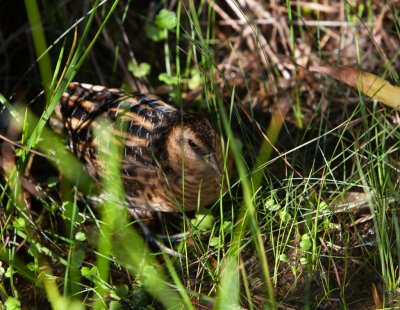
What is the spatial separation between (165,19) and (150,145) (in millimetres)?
808

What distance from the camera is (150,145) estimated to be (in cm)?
303

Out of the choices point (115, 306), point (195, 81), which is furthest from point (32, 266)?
point (195, 81)

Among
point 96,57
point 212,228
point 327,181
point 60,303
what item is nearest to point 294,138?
point 327,181

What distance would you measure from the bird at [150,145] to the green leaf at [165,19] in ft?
1.64

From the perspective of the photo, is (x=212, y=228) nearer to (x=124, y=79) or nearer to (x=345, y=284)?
(x=345, y=284)

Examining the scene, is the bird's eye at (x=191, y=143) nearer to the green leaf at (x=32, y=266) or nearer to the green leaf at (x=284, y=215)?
the green leaf at (x=284, y=215)

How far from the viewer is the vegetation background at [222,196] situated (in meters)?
2.62

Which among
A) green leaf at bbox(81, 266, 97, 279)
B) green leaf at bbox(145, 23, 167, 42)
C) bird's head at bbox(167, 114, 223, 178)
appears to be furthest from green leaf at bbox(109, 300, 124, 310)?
green leaf at bbox(145, 23, 167, 42)

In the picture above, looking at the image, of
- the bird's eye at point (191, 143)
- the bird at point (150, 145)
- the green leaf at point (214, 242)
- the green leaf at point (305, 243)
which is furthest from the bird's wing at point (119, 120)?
the green leaf at point (305, 243)

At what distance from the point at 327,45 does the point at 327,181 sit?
3.99ft

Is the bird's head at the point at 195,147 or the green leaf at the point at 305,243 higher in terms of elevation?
the bird's head at the point at 195,147

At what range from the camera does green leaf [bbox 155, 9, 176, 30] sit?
3525mm

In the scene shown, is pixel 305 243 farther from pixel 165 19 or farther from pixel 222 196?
pixel 165 19

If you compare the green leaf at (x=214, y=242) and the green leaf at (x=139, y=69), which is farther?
the green leaf at (x=139, y=69)
